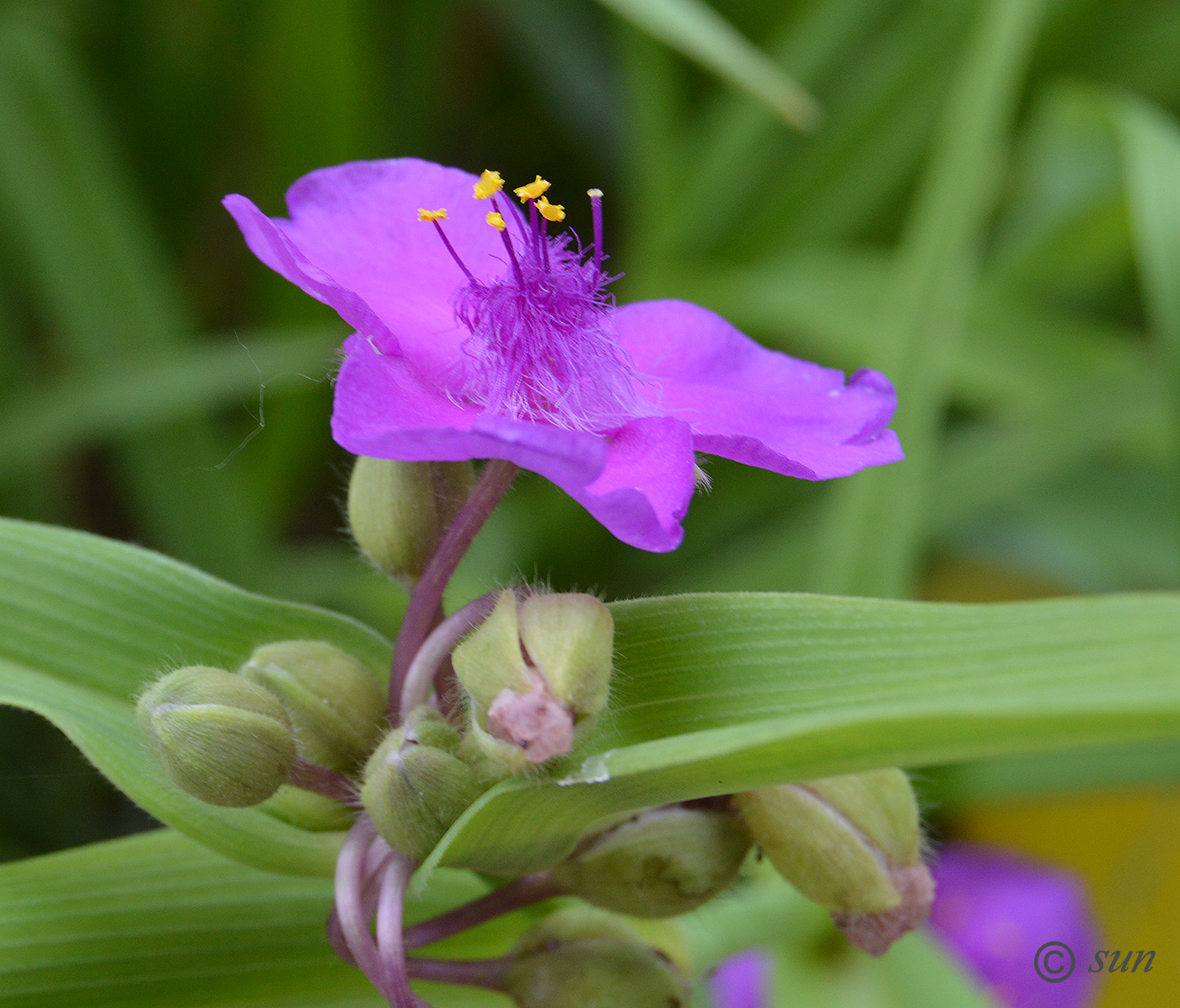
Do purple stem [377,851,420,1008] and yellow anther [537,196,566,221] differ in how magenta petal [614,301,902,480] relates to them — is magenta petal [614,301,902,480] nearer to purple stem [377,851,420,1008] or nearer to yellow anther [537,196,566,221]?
yellow anther [537,196,566,221]

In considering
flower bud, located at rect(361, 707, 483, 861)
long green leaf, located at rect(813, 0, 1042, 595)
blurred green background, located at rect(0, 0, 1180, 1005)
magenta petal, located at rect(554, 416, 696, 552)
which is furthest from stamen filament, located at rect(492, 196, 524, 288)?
blurred green background, located at rect(0, 0, 1180, 1005)

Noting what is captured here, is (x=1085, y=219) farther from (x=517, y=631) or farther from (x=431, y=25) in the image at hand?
(x=517, y=631)

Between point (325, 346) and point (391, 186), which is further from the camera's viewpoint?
point (325, 346)

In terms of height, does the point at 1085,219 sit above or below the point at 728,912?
above

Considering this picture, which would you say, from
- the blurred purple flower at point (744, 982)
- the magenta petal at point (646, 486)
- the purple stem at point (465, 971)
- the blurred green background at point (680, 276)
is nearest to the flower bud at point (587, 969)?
the purple stem at point (465, 971)

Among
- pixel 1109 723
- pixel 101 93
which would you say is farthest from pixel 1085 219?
pixel 101 93

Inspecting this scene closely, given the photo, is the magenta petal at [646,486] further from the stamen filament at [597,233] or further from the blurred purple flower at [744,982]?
the blurred purple flower at [744,982]

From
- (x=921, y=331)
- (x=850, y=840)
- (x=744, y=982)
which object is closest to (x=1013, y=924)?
(x=744, y=982)
